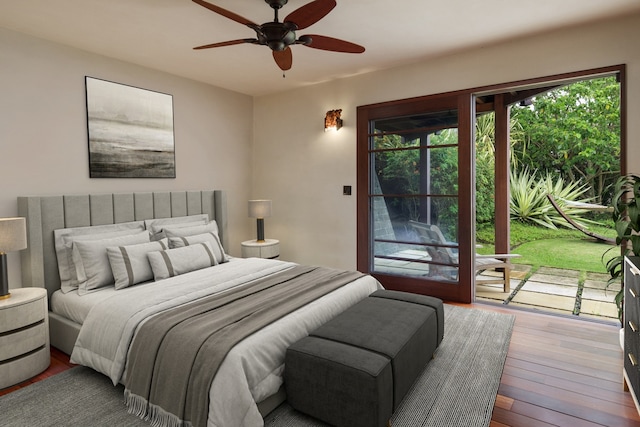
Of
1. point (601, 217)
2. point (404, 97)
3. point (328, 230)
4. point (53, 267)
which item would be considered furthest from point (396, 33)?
point (601, 217)

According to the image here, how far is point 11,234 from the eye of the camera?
2.60 metres

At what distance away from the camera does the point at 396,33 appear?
325cm

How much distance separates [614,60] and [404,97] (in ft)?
6.13

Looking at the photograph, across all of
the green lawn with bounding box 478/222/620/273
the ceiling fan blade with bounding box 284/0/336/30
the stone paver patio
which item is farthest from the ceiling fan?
the green lawn with bounding box 478/222/620/273

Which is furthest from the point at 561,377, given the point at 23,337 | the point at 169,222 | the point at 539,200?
the point at 539,200

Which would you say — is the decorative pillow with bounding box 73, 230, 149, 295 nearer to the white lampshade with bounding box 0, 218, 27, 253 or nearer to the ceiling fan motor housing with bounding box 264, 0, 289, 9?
the white lampshade with bounding box 0, 218, 27, 253

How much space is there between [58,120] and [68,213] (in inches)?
33.9

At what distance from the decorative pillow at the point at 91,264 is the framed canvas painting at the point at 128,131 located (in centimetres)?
85

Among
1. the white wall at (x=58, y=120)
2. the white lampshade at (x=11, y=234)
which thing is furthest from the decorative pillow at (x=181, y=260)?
the white wall at (x=58, y=120)

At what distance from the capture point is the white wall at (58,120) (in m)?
3.06

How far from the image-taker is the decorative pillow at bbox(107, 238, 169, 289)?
3055 millimetres

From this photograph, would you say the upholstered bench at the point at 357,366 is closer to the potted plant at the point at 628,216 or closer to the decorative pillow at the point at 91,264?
the potted plant at the point at 628,216

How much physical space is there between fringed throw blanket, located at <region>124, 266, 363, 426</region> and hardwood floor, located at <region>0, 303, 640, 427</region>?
1048 mm

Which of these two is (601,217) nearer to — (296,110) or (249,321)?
(296,110)
